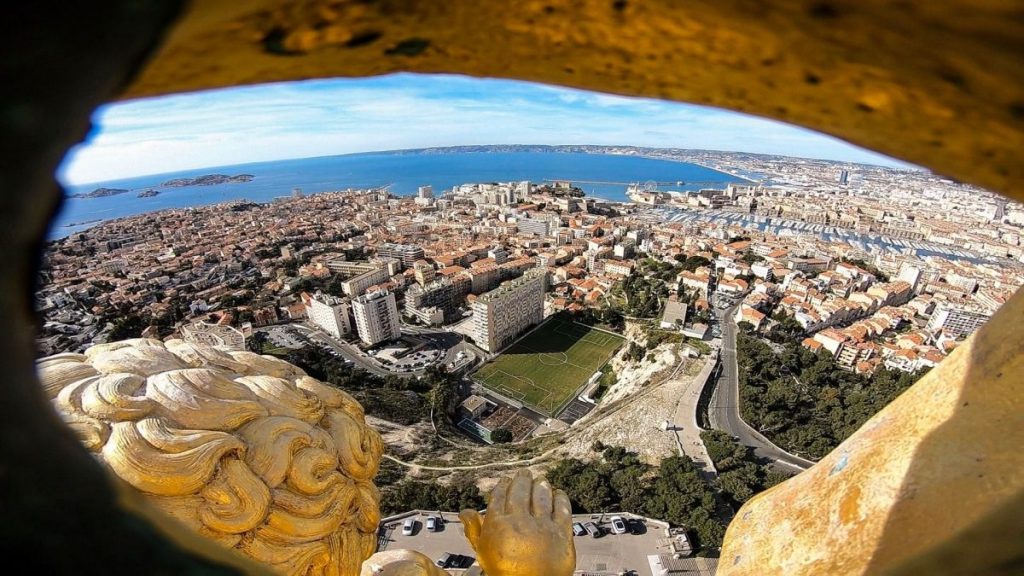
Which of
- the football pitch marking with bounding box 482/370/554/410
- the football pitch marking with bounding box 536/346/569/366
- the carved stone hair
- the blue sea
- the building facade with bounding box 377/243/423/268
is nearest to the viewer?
the carved stone hair

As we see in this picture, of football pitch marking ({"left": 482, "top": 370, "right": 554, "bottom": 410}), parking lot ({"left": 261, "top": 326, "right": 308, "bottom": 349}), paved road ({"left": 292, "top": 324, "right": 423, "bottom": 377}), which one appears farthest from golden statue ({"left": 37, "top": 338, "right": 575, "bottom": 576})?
parking lot ({"left": 261, "top": 326, "right": 308, "bottom": 349})

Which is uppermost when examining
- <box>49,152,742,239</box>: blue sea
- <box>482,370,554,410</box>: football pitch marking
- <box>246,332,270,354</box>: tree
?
<box>49,152,742,239</box>: blue sea

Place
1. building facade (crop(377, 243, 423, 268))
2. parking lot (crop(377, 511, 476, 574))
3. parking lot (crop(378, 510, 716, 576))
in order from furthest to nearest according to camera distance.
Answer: building facade (crop(377, 243, 423, 268)) → parking lot (crop(377, 511, 476, 574)) → parking lot (crop(378, 510, 716, 576))

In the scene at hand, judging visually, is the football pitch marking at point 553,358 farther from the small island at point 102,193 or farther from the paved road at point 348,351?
the small island at point 102,193

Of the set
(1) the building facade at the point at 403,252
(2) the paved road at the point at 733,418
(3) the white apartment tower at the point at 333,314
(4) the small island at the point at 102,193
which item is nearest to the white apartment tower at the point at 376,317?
(3) the white apartment tower at the point at 333,314

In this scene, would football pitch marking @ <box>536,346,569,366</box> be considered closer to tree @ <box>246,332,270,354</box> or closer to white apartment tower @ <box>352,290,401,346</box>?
white apartment tower @ <box>352,290,401,346</box>

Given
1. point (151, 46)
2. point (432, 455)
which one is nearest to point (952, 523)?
point (151, 46)

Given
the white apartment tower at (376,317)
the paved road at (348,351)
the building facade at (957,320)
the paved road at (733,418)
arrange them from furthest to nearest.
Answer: the building facade at (957,320) < the white apartment tower at (376,317) < the paved road at (348,351) < the paved road at (733,418)
